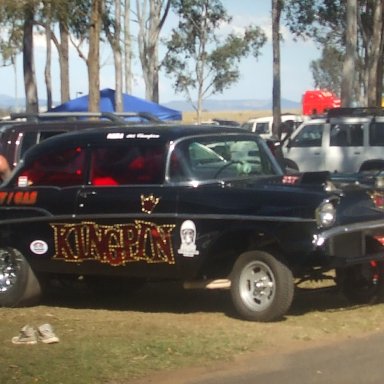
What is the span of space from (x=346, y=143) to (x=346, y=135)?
0.18m

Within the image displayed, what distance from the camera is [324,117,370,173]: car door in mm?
21203

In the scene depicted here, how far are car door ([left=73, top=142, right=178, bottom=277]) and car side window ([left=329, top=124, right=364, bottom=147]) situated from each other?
12.8 meters

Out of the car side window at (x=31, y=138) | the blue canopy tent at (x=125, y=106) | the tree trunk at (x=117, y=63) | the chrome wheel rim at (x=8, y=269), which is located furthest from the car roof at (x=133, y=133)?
the tree trunk at (x=117, y=63)

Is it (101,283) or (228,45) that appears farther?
(228,45)

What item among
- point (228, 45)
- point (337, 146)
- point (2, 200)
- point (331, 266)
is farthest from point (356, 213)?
point (228, 45)

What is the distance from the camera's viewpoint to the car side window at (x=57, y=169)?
31.2 ft

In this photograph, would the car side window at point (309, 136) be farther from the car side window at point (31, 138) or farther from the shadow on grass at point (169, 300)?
the shadow on grass at point (169, 300)

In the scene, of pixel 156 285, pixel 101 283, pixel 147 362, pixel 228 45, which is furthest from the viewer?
pixel 228 45

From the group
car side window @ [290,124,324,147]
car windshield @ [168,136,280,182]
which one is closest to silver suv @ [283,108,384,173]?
car side window @ [290,124,324,147]

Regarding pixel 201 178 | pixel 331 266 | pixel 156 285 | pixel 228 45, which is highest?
pixel 228 45

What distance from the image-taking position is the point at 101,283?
1030 cm

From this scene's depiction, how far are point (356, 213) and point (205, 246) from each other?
54.2 inches

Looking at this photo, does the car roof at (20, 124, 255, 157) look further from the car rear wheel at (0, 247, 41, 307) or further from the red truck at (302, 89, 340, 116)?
the red truck at (302, 89, 340, 116)

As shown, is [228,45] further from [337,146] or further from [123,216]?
[123,216]
